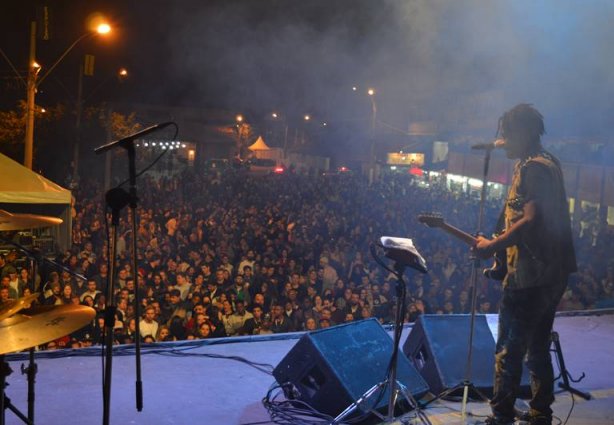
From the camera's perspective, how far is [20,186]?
280 inches

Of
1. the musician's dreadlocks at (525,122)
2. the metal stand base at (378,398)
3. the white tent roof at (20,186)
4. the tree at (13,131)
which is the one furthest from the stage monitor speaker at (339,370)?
the tree at (13,131)

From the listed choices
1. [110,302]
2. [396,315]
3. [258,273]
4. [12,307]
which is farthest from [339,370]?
[258,273]

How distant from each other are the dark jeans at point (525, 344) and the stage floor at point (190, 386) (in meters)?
0.37

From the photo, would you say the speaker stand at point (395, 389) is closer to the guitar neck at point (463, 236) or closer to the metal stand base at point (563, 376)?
the guitar neck at point (463, 236)

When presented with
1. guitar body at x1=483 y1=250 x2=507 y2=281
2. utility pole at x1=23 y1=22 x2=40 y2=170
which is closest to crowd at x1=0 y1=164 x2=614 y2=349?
guitar body at x1=483 y1=250 x2=507 y2=281

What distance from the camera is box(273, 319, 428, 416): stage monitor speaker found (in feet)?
10.2

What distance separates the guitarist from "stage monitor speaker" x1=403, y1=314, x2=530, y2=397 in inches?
24.0

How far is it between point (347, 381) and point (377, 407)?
8.0 inches

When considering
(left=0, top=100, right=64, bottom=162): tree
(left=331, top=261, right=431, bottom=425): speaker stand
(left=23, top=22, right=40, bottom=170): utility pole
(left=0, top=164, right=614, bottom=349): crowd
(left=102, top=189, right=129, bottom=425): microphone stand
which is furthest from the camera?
(left=0, top=100, right=64, bottom=162): tree

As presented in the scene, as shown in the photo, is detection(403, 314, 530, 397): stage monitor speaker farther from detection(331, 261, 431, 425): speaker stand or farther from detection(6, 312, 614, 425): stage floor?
detection(331, 261, 431, 425): speaker stand

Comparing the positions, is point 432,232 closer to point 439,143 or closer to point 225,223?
point 225,223

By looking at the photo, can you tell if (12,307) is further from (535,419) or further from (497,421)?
(535,419)

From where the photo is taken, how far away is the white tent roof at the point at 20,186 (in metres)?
6.91

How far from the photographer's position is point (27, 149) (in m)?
9.93
